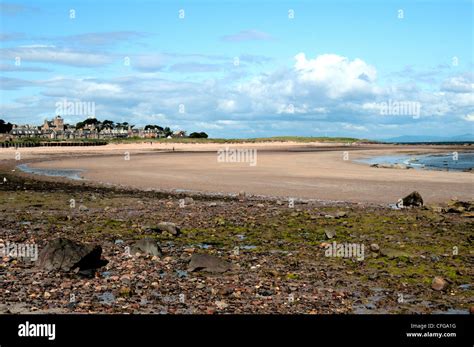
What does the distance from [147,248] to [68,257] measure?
7.81ft

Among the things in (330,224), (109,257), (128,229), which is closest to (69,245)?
(109,257)

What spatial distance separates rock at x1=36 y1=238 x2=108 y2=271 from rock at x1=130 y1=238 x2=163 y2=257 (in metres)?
1.36

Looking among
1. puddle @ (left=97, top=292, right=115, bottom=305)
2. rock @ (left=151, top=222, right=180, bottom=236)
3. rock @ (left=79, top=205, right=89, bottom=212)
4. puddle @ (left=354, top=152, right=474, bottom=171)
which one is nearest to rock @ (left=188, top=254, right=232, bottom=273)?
puddle @ (left=97, top=292, right=115, bottom=305)

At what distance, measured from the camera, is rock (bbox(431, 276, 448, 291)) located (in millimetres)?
11305

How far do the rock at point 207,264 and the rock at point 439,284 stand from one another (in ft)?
15.8

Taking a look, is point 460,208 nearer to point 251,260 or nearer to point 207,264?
point 251,260

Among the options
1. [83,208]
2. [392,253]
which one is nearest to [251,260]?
[392,253]

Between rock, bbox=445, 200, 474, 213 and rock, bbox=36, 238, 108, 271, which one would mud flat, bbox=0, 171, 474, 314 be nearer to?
rock, bbox=445, 200, 474, 213

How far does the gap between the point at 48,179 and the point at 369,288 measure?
1310 inches

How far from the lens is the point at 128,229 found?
1805 centimetres

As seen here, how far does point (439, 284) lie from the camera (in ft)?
37.3
